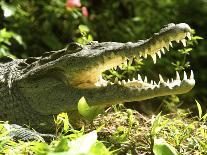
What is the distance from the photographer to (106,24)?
9.79m

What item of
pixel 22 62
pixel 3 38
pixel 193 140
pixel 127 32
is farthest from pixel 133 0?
pixel 193 140

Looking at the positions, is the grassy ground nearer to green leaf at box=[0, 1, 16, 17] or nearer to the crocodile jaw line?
the crocodile jaw line

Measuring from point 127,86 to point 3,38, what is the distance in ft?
9.46

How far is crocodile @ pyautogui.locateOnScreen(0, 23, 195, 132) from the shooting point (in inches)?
137

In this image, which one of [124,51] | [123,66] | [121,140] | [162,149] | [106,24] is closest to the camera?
[162,149]

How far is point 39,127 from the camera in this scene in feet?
12.7

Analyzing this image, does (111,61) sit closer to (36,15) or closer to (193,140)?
(193,140)

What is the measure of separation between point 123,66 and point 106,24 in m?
5.29

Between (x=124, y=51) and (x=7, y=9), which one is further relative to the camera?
(x=7, y=9)

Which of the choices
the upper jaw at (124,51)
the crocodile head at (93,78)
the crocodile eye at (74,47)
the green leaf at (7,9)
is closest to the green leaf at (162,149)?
the crocodile head at (93,78)

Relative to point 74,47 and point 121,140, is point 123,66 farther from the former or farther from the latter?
point 121,140

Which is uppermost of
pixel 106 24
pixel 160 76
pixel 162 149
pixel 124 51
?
pixel 106 24

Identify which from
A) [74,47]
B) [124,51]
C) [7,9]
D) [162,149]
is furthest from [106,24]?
[162,149]

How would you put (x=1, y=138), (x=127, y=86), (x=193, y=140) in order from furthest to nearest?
1. (x=127, y=86)
2. (x=193, y=140)
3. (x=1, y=138)
